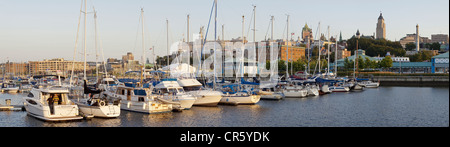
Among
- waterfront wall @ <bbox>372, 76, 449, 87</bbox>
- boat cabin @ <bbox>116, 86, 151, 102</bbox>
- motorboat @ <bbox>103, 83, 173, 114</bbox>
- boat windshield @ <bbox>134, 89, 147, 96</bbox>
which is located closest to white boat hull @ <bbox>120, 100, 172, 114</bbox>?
motorboat @ <bbox>103, 83, 173, 114</bbox>

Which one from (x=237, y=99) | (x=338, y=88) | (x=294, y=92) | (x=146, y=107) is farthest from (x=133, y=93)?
(x=338, y=88)

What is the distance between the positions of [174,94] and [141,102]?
13.9ft

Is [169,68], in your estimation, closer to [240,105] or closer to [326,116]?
[240,105]

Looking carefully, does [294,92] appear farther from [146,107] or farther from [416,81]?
[416,81]

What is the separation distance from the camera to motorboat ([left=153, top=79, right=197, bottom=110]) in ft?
117

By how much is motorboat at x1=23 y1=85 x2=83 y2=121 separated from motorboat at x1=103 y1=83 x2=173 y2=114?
566 centimetres

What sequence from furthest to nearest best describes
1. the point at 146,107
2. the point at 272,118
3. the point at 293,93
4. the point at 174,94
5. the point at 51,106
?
the point at 293,93 < the point at 174,94 < the point at 272,118 < the point at 146,107 < the point at 51,106

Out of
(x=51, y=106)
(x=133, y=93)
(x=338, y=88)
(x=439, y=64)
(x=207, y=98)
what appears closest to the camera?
(x=51, y=106)

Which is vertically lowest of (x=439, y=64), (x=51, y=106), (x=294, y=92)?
(x=294, y=92)

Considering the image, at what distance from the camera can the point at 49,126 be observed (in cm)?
2662

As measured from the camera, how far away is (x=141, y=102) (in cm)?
3328

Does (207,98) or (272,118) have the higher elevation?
(207,98)

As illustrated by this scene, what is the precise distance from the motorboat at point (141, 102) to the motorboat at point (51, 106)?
566 cm
